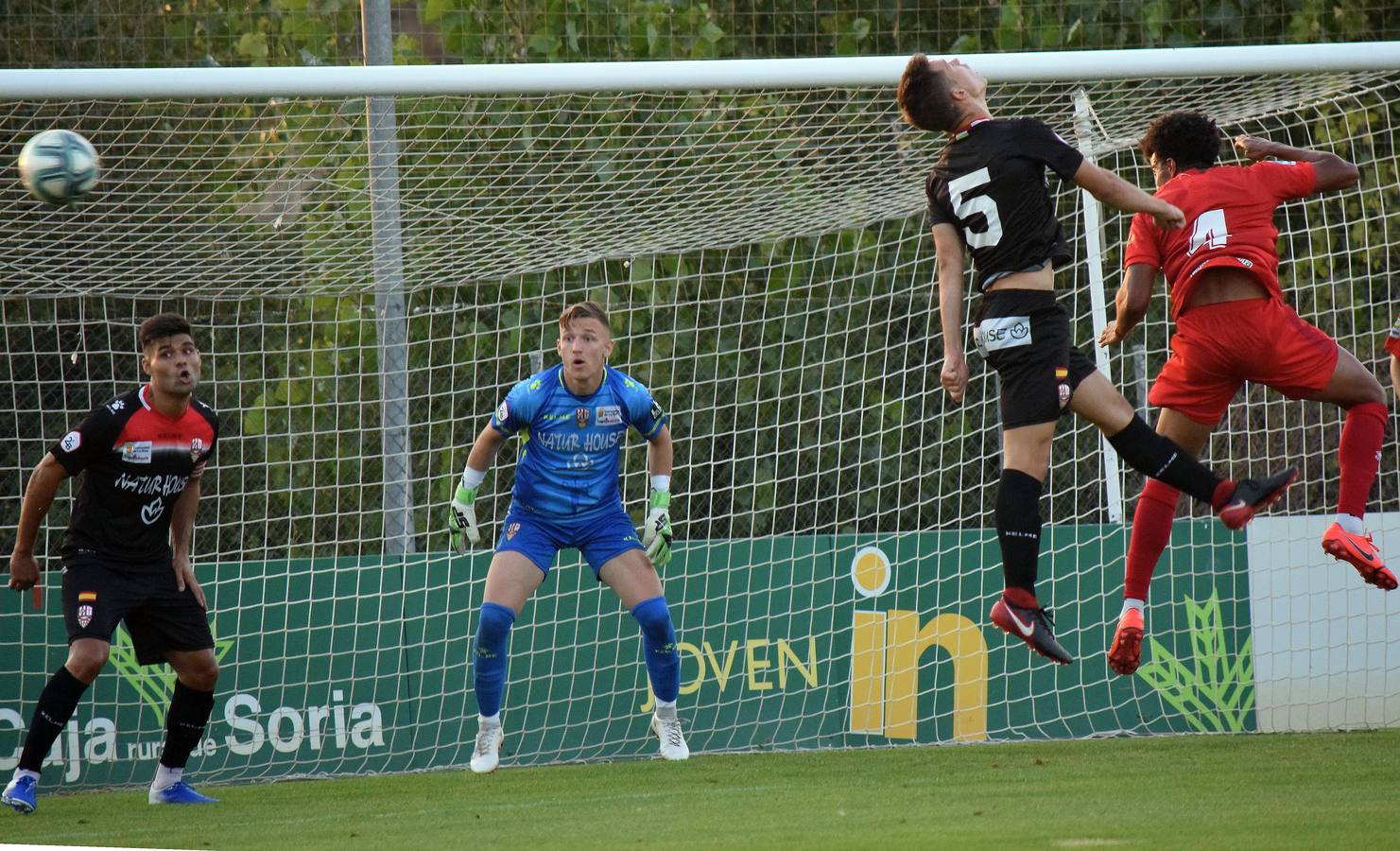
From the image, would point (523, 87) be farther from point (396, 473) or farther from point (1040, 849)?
point (1040, 849)

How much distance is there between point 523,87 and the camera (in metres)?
7.06

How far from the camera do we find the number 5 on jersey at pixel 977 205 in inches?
210

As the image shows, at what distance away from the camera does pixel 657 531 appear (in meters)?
7.27

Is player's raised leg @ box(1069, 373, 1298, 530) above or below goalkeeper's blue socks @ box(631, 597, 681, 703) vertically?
above

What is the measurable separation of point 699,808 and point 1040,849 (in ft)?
5.57

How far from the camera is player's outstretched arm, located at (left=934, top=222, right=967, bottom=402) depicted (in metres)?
5.27

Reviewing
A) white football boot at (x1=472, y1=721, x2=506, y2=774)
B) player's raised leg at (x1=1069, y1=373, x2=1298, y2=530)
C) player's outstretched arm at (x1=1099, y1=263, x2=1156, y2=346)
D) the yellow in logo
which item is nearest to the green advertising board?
the yellow in logo

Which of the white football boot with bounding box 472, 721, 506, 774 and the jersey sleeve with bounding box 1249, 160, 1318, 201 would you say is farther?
the white football boot with bounding box 472, 721, 506, 774

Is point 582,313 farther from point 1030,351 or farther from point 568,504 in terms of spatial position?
point 1030,351

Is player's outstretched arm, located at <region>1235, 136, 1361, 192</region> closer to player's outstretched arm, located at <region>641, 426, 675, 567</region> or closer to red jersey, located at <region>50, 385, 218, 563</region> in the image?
player's outstretched arm, located at <region>641, 426, 675, 567</region>

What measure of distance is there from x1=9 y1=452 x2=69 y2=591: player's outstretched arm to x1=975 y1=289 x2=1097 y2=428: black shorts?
158 inches

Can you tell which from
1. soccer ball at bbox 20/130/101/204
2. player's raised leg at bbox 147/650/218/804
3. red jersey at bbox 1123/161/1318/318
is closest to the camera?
red jersey at bbox 1123/161/1318/318

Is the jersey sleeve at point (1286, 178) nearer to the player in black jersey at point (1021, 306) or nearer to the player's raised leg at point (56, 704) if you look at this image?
the player in black jersey at point (1021, 306)

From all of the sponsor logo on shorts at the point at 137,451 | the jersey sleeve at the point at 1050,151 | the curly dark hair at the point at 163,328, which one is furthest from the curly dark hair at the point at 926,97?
the sponsor logo on shorts at the point at 137,451
